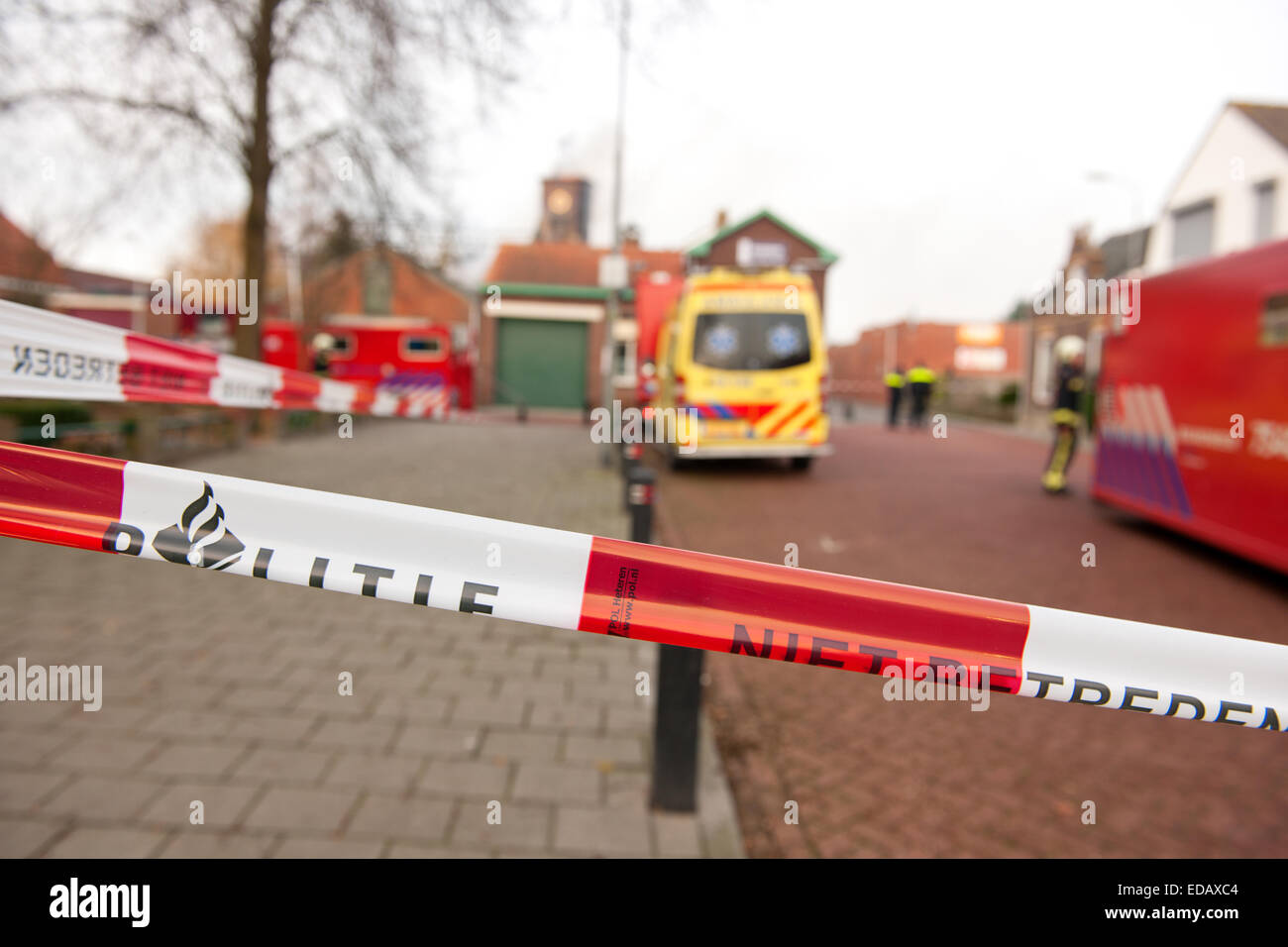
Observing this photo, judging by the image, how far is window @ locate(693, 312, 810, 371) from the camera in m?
11.7

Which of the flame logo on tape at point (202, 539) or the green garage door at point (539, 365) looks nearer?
the flame logo on tape at point (202, 539)

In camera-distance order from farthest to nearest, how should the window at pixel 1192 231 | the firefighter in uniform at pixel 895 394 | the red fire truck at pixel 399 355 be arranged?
the window at pixel 1192 231 → the red fire truck at pixel 399 355 → the firefighter in uniform at pixel 895 394

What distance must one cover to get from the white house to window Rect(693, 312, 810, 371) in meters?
15.1

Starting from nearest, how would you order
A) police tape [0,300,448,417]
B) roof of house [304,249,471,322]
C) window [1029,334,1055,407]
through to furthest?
police tape [0,300,448,417] < roof of house [304,249,471,322] < window [1029,334,1055,407]

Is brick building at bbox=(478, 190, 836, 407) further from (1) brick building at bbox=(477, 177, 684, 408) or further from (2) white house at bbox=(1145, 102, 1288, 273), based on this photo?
(2) white house at bbox=(1145, 102, 1288, 273)

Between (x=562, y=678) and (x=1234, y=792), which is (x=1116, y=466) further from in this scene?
(x=562, y=678)

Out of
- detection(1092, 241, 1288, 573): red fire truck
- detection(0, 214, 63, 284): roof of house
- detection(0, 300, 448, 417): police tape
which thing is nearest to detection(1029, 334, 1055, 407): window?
detection(1092, 241, 1288, 573): red fire truck

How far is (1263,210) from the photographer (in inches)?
918

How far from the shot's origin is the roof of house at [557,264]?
13367 mm

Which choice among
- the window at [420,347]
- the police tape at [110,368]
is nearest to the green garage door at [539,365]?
the window at [420,347]

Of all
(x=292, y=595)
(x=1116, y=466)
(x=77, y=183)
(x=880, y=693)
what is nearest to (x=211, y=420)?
(x=77, y=183)

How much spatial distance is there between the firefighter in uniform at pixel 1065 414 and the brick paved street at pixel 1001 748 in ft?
10.6

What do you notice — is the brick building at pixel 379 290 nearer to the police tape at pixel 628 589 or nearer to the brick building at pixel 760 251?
the brick building at pixel 760 251

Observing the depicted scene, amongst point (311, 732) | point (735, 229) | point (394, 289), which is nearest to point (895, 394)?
point (735, 229)
